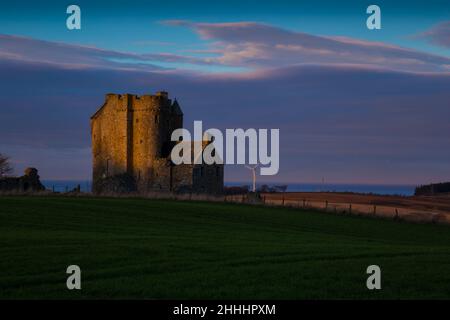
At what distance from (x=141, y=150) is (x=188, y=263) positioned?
5480 centimetres

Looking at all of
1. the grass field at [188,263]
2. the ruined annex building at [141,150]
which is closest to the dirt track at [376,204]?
the ruined annex building at [141,150]

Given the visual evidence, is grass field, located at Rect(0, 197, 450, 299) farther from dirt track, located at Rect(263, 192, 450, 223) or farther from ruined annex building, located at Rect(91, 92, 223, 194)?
ruined annex building, located at Rect(91, 92, 223, 194)

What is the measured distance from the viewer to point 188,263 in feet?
59.6

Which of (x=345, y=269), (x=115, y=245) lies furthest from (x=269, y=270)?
(x=115, y=245)

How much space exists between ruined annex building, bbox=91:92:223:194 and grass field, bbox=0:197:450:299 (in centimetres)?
3628

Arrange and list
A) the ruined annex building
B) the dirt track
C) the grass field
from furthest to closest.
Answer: the ruined annex building
the dirt track
the grass field

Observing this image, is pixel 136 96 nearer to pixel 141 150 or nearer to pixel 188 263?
pixel 141 150

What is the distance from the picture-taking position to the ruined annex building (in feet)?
226

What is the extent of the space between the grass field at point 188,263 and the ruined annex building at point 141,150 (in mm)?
36279

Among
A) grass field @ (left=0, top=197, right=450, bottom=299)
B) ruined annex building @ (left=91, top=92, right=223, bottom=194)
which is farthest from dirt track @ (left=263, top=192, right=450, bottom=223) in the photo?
grass field @ (left=0, top=197, right=450, bottom=299)

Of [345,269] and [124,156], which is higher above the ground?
[124,156]
